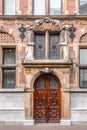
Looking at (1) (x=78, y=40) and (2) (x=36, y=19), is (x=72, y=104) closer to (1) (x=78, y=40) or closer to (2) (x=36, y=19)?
(1) (x=78, y=40)

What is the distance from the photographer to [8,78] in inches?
697

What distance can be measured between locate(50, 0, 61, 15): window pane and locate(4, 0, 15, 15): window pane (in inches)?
76.1

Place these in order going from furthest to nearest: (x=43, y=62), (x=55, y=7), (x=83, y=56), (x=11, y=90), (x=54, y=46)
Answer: (x=55, y=7) → (x=54, y=46) → (x=83, y=56) → (x=11, y=90) → (x=43, y=62)

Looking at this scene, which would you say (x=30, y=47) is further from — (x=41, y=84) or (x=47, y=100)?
A: (x=47, y=100)

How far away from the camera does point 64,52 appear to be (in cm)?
1730

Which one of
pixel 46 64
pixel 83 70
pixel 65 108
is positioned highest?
pixel 46 64

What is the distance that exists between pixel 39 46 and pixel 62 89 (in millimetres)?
2462

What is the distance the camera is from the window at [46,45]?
17.6m

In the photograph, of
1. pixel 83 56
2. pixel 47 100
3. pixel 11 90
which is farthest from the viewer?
pixel 83 56

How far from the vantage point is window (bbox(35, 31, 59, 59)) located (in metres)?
17.6

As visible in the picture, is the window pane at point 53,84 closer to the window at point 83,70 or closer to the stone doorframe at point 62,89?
the stone doorframe at point 62,89

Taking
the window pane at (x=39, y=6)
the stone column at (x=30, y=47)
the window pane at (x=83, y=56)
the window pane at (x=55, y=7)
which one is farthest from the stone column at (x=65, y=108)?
the window pane at (x=39, y=6)

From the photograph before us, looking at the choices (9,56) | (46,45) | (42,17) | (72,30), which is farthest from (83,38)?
(9,56)

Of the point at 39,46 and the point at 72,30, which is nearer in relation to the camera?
the point at 72,30
